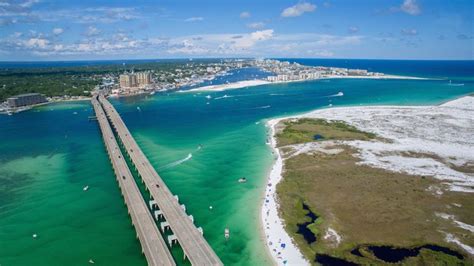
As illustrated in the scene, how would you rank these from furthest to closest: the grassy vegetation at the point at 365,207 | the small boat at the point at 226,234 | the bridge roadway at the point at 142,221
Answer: the small boat at the point at 226,234, the grassy vegetation at the point at 365,207, the bridge roadway at the point at 142,221

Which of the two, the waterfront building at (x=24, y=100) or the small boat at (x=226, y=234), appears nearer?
the small boat at (x=226, y=234)

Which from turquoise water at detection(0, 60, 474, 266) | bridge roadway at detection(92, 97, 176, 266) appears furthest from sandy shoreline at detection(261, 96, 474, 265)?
bridge roadway at detection(92, 97, 176, 266)

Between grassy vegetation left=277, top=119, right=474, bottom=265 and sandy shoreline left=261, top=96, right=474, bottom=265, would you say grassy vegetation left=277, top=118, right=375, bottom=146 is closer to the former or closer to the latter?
sandy shoreline left=261, top=96, right=474, bottom=265

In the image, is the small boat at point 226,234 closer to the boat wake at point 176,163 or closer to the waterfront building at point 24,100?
the boat wake at point 176,163

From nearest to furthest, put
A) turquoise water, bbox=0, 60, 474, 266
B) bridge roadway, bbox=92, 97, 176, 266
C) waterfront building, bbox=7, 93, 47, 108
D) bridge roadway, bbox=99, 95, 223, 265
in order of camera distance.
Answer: bridge roadway, bbox=99, 95, 223, 265, bridge roadway, bbox=92, 97, 176, 266, turquoise water, bbox=0, 60, 474, 266, waterfront building, bbox=7, 93, 47, 108

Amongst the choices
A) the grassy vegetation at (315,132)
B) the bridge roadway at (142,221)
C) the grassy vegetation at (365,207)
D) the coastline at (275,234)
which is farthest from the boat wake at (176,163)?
the grassy vegetation at (315,132)

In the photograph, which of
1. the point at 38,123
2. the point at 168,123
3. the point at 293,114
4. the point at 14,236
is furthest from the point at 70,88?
the point at 14,236

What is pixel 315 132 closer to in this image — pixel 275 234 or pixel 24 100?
pixel 275 234
